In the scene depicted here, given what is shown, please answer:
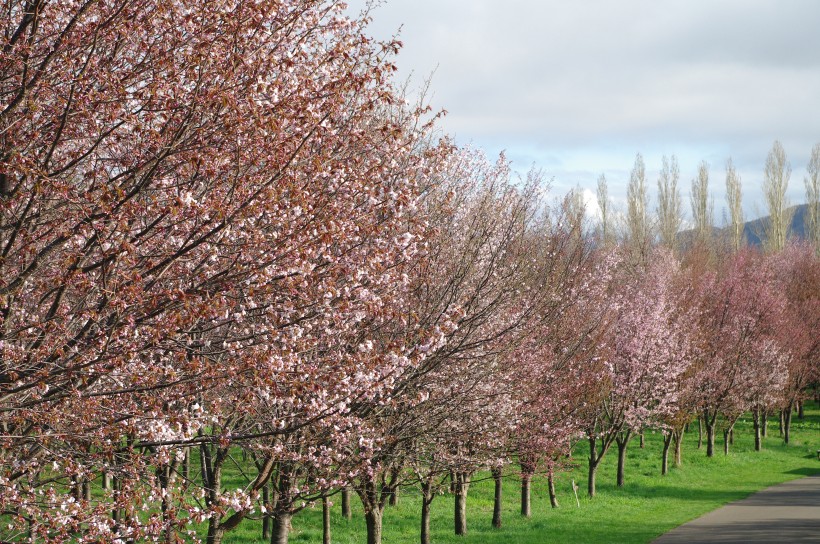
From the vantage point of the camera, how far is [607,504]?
28.6m

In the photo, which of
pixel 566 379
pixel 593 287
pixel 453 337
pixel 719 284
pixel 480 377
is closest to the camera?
pixel 453 337

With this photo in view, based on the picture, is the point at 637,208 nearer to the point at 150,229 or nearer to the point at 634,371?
the point at 634,371

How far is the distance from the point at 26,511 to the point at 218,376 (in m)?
→ 1.83

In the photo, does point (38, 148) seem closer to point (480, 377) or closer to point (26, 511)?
point (26, 511)

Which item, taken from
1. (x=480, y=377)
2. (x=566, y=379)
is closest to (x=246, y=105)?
(x=480, y=377)

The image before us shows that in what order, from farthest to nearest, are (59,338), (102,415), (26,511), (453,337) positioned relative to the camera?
(453,337)
(102,415)
(26,511)
(59,338)

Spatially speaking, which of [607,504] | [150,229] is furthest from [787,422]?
[150,229]

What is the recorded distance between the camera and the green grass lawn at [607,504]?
73.9 ft

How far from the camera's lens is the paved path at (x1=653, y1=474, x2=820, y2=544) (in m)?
21.8

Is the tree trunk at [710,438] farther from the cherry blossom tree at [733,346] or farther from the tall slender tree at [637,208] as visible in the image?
the tall slender tree at [637,208]

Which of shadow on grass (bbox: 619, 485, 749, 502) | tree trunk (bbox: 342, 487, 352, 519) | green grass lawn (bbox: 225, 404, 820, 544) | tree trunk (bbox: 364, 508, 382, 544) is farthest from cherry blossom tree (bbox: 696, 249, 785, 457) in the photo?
tree trunk (bbox: 364, 508, 382, 544)

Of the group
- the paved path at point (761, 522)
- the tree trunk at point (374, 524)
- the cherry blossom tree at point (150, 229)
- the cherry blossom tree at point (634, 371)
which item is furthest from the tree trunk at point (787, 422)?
A: the cherry blossom tree at point (150, 229)

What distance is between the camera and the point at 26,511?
639cm

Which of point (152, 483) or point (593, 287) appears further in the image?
point (593, 287)
